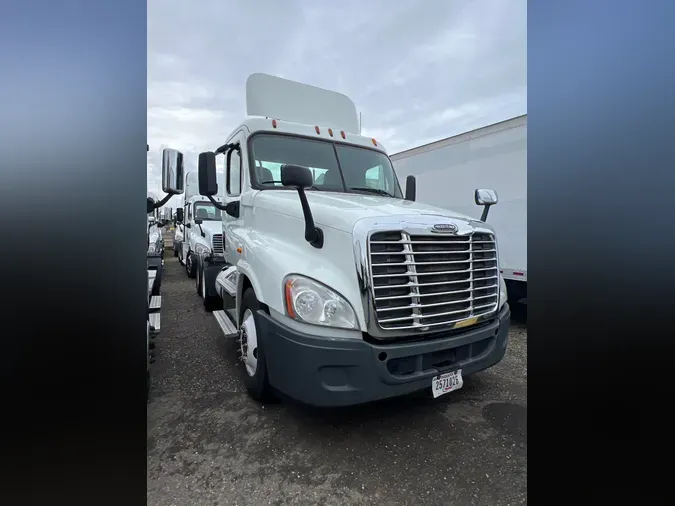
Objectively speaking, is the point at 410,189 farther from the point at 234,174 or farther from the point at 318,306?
the point at 318,306

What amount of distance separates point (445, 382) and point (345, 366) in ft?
2.74

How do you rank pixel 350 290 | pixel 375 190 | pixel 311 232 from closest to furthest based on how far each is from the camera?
pixel 350 290
pixel 311 232
pixel 375 190

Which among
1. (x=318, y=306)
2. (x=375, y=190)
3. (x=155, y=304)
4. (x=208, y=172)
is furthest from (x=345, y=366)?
(x=155, y=304)

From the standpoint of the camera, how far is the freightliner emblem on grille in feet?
8.56

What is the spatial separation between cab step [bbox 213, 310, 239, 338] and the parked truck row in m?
0.04

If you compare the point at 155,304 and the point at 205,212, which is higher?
the point at 205,212

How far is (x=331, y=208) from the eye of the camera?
2.74 meters

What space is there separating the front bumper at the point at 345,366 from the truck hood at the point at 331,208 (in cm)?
84

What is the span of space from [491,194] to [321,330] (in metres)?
2.56
